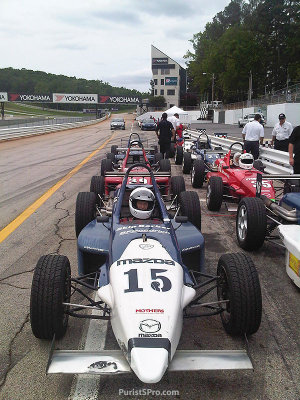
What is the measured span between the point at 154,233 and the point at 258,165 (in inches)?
225

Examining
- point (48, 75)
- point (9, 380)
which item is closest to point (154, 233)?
point (9, 380)

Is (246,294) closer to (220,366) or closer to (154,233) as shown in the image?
(220,366)

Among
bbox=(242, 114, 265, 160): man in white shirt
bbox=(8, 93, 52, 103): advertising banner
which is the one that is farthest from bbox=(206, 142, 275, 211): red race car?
bbox=(8, 93, 52, 103): advertising banner

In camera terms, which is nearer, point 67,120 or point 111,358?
point 111,358

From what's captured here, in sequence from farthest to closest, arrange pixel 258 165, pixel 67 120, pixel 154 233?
pixel 67 120, pixel 258 165, pixel 154 233

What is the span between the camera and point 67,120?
4619 centimetres

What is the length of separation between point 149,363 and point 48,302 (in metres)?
1.05

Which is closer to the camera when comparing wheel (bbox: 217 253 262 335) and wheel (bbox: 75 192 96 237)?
wheel (bbox: 217 253 262 335)

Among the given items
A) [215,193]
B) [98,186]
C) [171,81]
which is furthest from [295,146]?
[171,81]

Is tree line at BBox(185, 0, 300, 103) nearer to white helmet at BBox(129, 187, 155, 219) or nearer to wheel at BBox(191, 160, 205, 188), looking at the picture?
wheel at BBox(191, 160, 205, 188)

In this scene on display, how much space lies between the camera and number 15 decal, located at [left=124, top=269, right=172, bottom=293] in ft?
9.44

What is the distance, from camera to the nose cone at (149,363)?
2.35 metres

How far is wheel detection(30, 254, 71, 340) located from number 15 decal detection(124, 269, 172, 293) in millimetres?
567

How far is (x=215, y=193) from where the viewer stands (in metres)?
7.41
